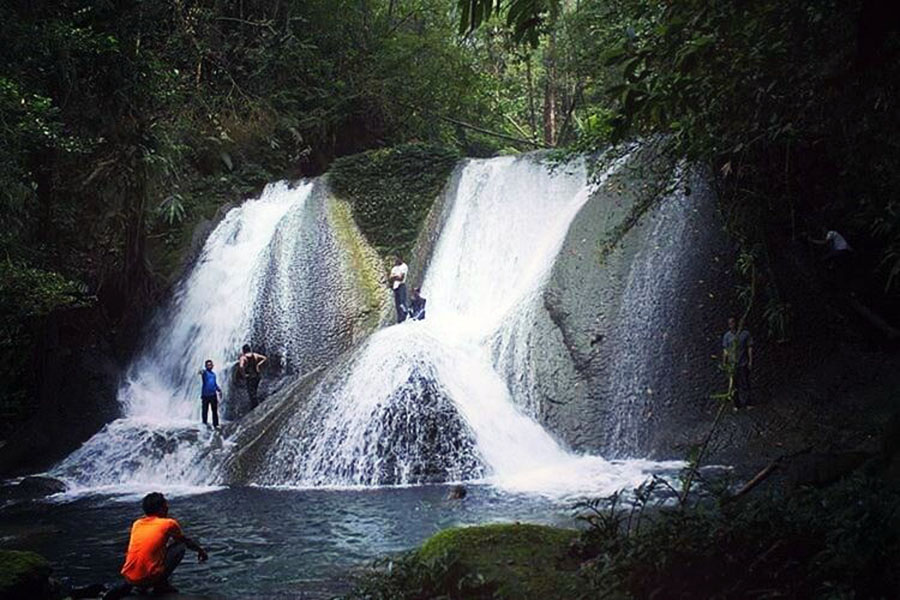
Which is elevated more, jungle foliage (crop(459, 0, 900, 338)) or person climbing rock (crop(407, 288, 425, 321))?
jungle foliage (crop(459, 0, 900, 338))

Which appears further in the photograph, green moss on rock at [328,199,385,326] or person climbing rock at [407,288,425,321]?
green moss on rock at [328,199,385,326]

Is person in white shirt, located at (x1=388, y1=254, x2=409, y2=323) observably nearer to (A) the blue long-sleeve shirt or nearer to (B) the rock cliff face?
(B) the rock cliff face

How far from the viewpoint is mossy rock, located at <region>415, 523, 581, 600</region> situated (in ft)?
16.0

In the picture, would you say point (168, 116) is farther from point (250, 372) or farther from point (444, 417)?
point (444, 417)

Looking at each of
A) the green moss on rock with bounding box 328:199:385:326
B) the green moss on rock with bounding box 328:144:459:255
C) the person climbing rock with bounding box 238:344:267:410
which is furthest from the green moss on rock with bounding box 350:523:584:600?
the green moss on rock with bounding box 328:144:459:255

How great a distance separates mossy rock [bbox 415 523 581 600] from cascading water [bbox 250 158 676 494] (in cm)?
511

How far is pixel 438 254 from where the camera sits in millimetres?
18906

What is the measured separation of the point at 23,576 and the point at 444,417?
6856 mm

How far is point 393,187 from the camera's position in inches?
800

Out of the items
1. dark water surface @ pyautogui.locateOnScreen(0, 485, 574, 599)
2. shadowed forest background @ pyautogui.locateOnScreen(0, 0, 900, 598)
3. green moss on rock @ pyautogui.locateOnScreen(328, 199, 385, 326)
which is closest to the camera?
shadowed forest background @ pyautogui.locateOnScreen(0, 0, 900, 598)

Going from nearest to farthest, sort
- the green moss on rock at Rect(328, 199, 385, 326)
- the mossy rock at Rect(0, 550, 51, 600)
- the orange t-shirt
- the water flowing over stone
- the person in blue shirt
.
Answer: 1. the orange t-shirt
2. the mossy rock at Rect(0, 550, 51, 600)
3. the person in blue shirt
4. the water flowing over stone
5. the green moss on rock at Rect(328, 199, 385, 326)

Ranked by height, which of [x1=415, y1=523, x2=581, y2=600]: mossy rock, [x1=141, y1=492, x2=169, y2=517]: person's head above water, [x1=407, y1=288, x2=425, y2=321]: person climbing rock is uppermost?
[x1=407, y1=288, x2=425, y2=321]: person climbing rock

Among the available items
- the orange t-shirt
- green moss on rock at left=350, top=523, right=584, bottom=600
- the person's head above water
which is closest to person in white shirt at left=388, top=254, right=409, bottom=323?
the person's head above water

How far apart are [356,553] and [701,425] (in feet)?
20.1
